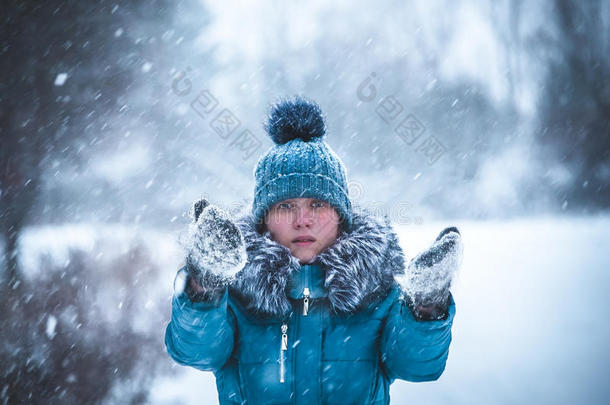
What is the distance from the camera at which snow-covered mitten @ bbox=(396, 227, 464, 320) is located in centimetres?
86

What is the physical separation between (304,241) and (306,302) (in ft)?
0.66

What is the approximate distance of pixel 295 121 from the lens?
55.4 inches

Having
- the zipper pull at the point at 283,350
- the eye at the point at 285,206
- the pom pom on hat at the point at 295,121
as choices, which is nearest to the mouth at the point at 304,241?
the eye at the point at 285,206

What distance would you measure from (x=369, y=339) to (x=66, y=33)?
3618 mm

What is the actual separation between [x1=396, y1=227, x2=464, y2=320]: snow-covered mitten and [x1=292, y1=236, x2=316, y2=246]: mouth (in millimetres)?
349

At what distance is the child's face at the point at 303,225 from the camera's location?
116 centimetres

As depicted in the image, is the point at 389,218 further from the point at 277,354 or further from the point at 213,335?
the point at 213,335

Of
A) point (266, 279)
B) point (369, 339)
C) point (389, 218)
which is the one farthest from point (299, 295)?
point (389, 218)

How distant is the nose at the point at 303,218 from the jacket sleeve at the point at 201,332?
350 mm

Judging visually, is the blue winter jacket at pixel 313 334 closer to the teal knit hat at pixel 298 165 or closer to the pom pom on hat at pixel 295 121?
the teal knit hat at pixel 298 165

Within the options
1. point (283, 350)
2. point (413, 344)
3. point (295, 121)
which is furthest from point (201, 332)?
point (295, 121)

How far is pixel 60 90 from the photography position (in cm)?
310

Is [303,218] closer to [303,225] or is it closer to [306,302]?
[303,225]

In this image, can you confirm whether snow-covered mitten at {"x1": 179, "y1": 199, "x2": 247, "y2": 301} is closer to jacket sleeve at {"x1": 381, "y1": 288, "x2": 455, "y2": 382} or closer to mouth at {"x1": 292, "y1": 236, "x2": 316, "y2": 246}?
mouth at {"x1": 292, "y1": 236, "x2": 316, "y2": 246}
